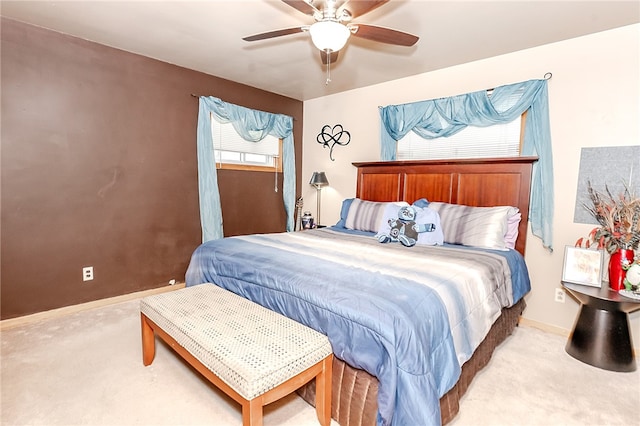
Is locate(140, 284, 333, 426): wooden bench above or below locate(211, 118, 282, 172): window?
below

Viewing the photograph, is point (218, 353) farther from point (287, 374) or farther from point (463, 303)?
point (463, 303)

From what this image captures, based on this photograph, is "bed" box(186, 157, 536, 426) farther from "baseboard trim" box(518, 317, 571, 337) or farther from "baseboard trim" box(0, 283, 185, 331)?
"baseboard trim" box(0, 283, 185, 331)

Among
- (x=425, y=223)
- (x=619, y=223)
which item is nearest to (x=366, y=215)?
(x=425, y=223)

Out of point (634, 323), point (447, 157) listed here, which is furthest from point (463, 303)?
point (447, 157)

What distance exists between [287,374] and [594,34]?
3324mm

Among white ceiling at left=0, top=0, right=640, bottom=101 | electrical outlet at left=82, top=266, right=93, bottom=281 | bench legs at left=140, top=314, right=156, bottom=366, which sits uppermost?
white ceiling at left=0, top=0, right=640, bottom=101

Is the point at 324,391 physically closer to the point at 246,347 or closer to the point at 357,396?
the point at 357,396

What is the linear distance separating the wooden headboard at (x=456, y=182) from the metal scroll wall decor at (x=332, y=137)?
0.49 m

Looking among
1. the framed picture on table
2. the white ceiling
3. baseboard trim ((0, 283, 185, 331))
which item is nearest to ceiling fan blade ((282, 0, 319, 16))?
the white ceiling

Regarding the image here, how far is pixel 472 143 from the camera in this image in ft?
10.5

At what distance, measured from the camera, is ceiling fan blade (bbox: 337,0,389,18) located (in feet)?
5.66

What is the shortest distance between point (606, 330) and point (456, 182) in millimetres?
1601

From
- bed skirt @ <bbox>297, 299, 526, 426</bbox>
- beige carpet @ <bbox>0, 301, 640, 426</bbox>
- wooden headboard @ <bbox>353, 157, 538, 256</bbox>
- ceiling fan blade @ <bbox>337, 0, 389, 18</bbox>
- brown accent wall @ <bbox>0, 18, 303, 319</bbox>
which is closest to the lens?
bed skirt @ <bbox>297, 299, 526, 426</bbox>

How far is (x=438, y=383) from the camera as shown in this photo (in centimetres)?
141
